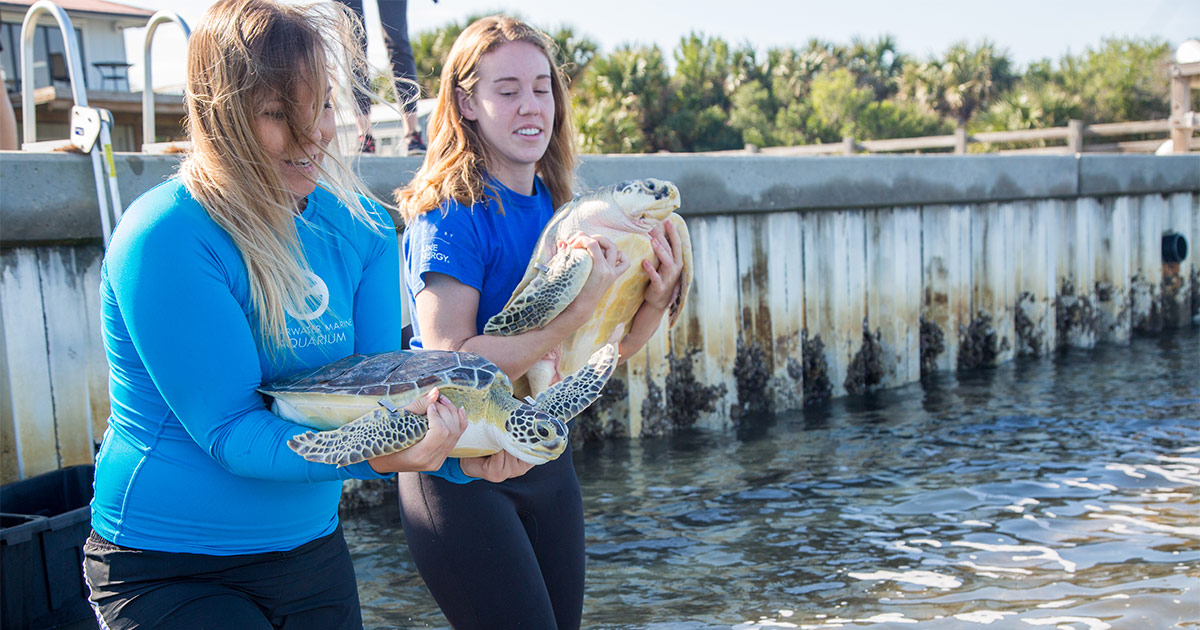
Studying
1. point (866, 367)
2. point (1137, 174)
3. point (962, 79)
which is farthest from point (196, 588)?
point (962, 79)

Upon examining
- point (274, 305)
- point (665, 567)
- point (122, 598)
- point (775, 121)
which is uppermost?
point (775, 121)

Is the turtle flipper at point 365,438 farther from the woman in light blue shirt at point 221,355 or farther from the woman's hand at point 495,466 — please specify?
the woman's hand at point 495,466

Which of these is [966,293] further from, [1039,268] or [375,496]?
[375,496]

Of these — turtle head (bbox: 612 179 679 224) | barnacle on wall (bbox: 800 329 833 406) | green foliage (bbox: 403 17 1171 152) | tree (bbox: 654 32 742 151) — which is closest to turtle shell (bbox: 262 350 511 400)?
turtle head (bbox: 612 179 679 224)

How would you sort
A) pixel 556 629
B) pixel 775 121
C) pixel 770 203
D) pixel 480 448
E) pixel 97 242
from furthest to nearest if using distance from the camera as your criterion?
1. pixel 775 121
2. pixel 770 203
3. pixel 97 242
4. pixel 556 629
5. pixel 480 448

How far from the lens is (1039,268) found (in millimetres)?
9141

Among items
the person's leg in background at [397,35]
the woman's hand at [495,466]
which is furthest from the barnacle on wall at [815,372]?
the woman's hand at [495,466]

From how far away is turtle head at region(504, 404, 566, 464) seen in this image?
190cm

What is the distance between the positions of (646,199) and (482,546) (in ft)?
3.49

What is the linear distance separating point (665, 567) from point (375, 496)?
73.5 inches

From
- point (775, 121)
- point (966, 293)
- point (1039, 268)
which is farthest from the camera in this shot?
point (775, 121)

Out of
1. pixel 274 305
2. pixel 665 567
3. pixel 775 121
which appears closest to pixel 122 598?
pixel 274 305

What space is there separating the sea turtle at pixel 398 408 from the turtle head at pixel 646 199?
30.9 inches

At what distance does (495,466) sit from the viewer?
6.67 feet
